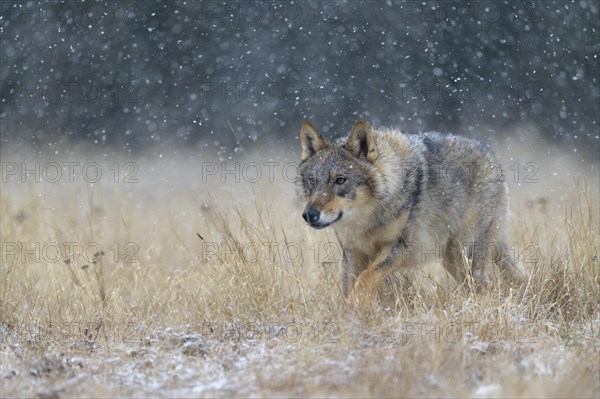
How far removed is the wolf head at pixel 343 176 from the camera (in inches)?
235

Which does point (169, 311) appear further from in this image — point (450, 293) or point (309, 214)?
point (450, 293)

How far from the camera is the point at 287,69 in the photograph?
61.4 ft

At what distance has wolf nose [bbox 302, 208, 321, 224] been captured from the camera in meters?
5.76

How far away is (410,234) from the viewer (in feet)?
20.4

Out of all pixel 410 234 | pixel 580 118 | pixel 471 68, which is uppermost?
pixel 471 68

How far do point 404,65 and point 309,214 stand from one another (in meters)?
13.6

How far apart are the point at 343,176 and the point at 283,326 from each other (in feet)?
4.37

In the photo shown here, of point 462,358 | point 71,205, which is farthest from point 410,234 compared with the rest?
point 71,205

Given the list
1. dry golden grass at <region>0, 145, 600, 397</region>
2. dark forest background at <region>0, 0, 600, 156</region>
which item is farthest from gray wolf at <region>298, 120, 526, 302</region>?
dark forest background at <region>0, 0, 600, 156</region>

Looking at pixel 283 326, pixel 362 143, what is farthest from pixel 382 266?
pixel 283 326

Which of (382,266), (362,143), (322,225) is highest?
(362,143)
